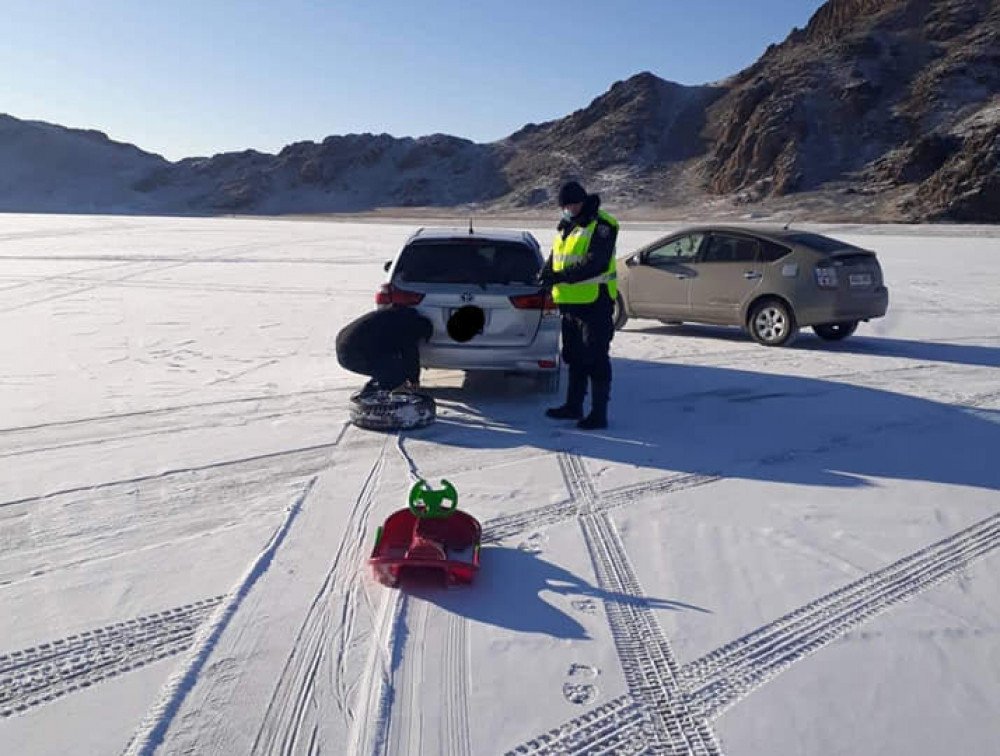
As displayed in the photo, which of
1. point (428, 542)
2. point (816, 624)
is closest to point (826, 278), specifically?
point (816, 624)

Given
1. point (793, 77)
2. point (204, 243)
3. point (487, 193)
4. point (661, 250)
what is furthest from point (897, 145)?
point (661, 250)

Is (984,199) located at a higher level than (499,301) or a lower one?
lower

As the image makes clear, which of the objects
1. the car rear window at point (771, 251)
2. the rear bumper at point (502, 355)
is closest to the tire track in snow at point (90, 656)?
the rear bumper at point (502, 355)

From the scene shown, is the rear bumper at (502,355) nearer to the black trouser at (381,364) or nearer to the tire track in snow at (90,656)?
the black trouser at (381,364)

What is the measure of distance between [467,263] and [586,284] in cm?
127

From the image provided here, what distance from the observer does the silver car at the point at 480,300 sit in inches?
299

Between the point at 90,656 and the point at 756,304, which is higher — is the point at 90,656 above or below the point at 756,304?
above

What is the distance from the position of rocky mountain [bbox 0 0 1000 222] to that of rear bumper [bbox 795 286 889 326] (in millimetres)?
45563

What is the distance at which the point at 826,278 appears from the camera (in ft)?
35.6

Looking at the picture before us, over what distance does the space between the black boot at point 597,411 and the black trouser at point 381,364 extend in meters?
1.53

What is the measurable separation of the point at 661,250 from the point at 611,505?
7.58 metres

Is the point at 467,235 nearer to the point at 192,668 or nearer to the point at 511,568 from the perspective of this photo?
the point at 511,568

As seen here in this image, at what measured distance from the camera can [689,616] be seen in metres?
4.12

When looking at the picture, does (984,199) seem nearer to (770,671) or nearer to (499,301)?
(499,301)
